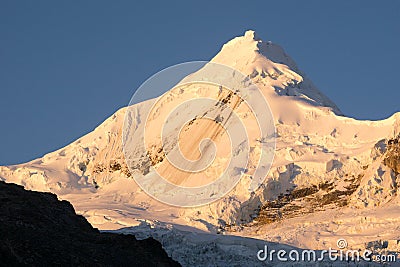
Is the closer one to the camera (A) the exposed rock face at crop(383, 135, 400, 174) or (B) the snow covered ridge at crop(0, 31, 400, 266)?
(B) the snow covered ridge at crop(0, 31, 400, 266)

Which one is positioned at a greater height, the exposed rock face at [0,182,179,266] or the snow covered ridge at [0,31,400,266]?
the snow covered ridge at [0,31,400,266]

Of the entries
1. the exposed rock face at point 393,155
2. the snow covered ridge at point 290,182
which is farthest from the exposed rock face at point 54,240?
the exposed rock face at point 393,155

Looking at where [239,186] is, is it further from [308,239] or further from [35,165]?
[35,165]

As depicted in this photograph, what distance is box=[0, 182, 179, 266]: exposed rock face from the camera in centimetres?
2503

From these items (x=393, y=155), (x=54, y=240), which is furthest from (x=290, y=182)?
(x=54, y=240)

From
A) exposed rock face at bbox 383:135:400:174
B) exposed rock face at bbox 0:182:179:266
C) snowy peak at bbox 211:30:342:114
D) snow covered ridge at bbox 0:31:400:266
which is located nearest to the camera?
exposed rock face at bbox 0:182:179:266

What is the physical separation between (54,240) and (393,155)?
5175cm

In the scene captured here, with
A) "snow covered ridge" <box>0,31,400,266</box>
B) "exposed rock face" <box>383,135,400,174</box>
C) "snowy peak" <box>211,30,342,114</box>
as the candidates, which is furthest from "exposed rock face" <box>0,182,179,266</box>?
"snowy peak" <box>211,30,342,114</box>

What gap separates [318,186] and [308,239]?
18.9 m

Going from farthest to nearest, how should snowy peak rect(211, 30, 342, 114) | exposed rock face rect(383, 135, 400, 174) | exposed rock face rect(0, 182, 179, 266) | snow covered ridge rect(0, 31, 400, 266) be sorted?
snowy peak rect(211, 30, 342, 114) < exposed rock face rect(383, 135, 400, 174) < snow covered ridge rect(0, 31, 400, 266) < exposed rock face rect(0, 182, 179, 266)

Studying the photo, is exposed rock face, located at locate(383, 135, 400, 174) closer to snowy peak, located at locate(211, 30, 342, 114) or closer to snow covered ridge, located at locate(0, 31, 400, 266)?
snow covered ridge, located at locate(0, 31, 400, 266)

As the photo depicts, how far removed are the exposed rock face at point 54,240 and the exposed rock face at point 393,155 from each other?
42.8 metres

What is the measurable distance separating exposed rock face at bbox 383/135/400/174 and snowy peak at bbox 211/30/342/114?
26644 mm

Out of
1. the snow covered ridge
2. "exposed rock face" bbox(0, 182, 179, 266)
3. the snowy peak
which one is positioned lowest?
"exposed rock face" bbox(0, 182, 179, 266)
